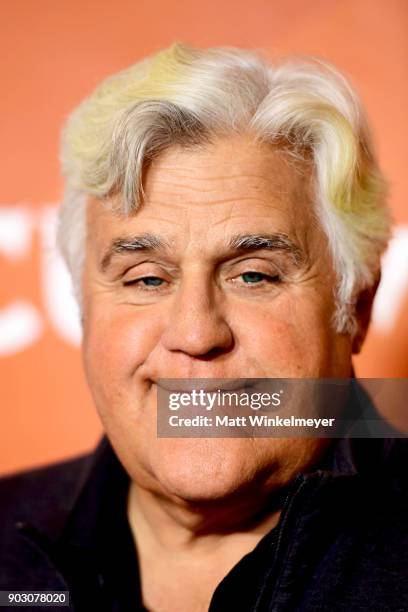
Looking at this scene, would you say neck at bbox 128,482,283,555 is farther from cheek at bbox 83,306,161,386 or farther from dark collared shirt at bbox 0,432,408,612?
cheek at bbox 83,306,161,386

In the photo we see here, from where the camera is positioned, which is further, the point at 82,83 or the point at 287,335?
the point at 82,83

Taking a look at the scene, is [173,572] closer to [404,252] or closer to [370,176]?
[370,176]

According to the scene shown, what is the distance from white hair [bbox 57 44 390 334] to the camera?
123cm

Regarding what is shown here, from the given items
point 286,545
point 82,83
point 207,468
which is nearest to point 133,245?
point 207,468

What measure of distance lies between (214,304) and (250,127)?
0.27m

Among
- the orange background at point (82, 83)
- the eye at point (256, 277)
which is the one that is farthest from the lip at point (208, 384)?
the orange background at point (82, 83)

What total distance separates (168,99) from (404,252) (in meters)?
0.78

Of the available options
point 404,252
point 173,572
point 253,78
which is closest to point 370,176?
point 253,78

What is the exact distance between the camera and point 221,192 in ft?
3.98

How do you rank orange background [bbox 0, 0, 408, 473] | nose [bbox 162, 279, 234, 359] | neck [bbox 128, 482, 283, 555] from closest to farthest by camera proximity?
1. nose [bbox 162, 279, 234, 359]
2. neck [bbox 128, 482, 283, 555]
3. orange background [bbox 0, 0, 408, 473]

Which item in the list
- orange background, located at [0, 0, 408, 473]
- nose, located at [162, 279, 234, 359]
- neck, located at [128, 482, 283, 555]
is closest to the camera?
nose, located at [162, 279, 234, 359]

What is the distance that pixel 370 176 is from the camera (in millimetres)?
1349

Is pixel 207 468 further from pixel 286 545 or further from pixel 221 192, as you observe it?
pixel 221 192

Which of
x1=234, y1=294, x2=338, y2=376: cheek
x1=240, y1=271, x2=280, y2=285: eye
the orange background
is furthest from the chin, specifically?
the orange background
